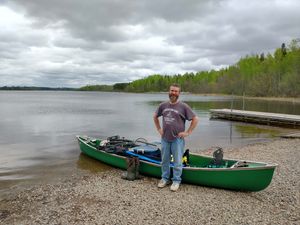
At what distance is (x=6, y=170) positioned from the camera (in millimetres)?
11906

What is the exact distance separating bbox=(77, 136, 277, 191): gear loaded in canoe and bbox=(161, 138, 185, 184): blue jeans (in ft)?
1.22

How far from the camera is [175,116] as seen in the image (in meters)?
7.57

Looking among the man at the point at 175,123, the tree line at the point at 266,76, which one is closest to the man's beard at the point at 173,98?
the man at the point at 175,123

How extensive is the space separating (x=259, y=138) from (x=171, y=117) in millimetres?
15235

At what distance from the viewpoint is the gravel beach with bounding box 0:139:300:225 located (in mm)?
6414

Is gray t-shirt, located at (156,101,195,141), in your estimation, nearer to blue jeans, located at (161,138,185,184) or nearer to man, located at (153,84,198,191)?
man, located at (153,84,198,191)

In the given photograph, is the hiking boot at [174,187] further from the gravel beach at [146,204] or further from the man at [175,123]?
the gravel beach at [146,204]

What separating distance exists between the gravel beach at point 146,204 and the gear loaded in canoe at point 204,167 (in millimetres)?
242

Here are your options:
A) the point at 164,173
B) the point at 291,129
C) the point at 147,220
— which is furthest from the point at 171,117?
the point at 291,129

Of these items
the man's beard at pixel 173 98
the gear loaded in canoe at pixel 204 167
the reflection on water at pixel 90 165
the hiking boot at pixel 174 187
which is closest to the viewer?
the man's beard at pixel 173 98

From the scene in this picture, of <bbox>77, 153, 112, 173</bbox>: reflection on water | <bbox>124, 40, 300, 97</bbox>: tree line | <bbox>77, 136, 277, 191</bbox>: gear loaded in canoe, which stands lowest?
<bbox>77, 153, 112, 173</bbox>: reflection on water

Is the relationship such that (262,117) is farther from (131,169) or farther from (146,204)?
A: (146,204)

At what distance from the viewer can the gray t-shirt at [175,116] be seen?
24.8 feet

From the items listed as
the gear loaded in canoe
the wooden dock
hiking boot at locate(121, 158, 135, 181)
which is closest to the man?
the gear loaded in canoe
